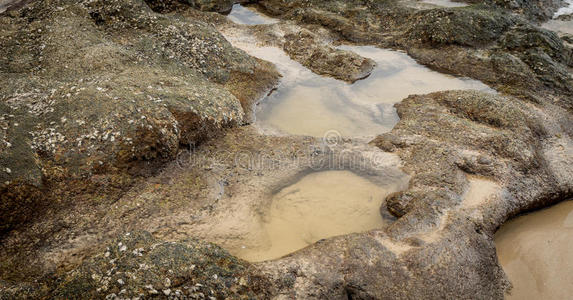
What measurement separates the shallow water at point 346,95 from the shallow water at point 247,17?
1857mm

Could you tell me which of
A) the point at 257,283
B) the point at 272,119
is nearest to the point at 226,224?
the point at 257,283

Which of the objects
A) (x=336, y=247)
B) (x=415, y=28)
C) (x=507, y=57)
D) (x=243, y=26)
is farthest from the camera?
(x=243, y=26)

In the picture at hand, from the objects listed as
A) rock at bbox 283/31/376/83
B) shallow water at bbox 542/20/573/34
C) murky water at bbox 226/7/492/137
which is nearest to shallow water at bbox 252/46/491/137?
murky water at bbox 226/7/492/137

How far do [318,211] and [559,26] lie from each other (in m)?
9.69

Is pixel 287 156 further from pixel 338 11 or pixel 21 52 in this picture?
pixel 338 11

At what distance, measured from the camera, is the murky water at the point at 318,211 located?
4.99m

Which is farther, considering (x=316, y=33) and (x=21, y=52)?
(x=316, y=33)

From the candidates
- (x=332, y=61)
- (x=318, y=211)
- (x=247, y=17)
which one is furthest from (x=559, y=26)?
(x=318, y=211)

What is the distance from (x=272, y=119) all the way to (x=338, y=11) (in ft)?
17.1

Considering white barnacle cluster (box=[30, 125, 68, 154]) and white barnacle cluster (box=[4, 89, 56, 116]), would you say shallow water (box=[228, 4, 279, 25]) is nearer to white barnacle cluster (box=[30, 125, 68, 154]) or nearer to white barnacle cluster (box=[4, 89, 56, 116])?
white barnacle cluster (box=[4, 89, 56, 116])

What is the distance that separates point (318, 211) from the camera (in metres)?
5.46

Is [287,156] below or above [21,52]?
below

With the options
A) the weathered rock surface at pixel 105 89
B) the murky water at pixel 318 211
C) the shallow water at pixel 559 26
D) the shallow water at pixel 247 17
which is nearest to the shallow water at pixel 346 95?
the weathered rock surface at pixel 105 89

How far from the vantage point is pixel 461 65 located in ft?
28.9
